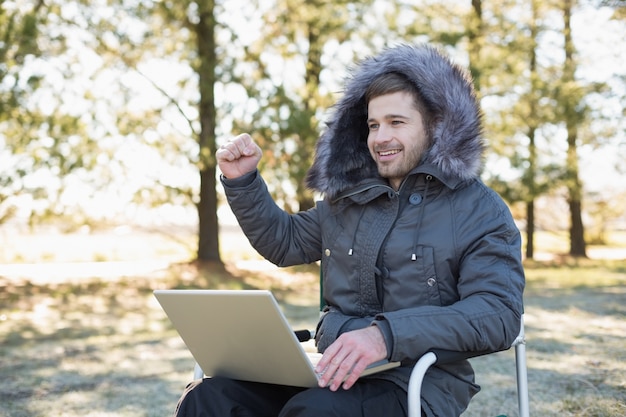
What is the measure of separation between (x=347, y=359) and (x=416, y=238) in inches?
19.0

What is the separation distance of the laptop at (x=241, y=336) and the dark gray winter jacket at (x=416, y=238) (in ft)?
0.63

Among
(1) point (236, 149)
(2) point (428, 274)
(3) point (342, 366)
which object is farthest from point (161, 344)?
(3) point (342, 366)

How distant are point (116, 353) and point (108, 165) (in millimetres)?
5925

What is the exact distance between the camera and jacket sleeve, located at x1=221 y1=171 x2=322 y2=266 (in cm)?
260

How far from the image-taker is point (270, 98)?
11.7 m

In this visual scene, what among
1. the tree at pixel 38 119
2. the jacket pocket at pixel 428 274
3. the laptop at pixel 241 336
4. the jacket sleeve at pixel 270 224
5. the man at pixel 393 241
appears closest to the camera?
the laptop at pixel 241 336

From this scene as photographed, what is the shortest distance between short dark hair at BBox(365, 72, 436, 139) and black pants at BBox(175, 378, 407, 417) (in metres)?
0.88

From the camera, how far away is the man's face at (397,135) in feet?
8.04

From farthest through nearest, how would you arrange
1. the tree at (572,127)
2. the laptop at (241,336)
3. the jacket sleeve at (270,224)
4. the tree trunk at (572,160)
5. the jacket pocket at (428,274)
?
the tree trunk at (572,160) < the tree at (572,127) < the jacket sleeve at (270,224) < the jacket pocket at (428,274) < the laptop at (241,336)

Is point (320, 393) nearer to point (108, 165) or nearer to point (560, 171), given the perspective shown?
point (108, 165)

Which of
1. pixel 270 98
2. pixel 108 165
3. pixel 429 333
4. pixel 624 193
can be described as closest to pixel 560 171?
pixel 624 193

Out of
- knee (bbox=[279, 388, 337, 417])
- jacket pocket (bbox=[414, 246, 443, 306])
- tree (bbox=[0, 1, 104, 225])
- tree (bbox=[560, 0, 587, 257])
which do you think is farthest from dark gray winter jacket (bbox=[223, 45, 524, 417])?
tree (bbox=[560, 0, 587, 257])

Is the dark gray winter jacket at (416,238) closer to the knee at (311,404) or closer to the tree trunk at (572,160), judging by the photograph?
the knee at (311,404)

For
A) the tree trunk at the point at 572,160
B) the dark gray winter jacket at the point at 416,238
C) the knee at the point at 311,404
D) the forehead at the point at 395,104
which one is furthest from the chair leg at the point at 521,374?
the tree trunk at the point at 572,160
